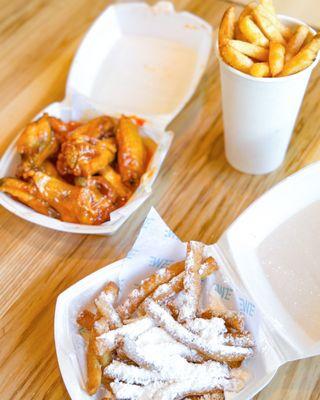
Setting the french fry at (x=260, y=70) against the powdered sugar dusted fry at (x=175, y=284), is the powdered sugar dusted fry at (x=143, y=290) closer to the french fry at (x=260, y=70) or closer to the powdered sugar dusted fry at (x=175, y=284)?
the powdered sugar dusted fry at (x=175, y=284)

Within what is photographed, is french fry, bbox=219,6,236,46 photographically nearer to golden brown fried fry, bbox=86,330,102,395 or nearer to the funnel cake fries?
the funnel cake fries

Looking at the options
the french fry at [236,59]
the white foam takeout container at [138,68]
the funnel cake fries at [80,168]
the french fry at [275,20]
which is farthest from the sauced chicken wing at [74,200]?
the french fry at [275,20]

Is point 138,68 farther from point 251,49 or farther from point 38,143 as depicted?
point 251,49

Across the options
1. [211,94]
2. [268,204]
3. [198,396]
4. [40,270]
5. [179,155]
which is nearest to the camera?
[198,396]

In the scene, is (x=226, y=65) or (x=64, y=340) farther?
(x=226, y=65)

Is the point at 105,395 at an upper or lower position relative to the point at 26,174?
lower

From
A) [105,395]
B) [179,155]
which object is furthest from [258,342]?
[179,155]

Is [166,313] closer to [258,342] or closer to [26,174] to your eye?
[258,342]
